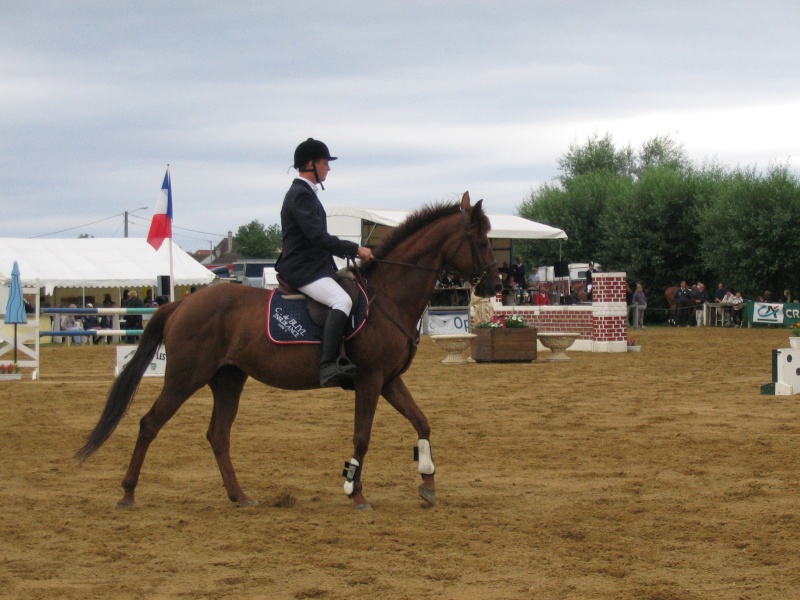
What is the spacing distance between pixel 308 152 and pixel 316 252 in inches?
31.0

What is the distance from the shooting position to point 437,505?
7.42 metres

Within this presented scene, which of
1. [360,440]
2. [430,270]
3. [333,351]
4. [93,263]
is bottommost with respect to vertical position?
[360,440]

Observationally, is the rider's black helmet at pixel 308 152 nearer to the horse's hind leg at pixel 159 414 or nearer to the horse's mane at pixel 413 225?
the horse's mane at pixel 413 225

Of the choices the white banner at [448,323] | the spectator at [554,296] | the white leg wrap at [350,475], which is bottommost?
the white leg wrap at [350,475]

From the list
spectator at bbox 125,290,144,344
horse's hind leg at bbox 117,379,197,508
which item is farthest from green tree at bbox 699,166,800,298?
horse's hind leg at bbox 117,379,197,508

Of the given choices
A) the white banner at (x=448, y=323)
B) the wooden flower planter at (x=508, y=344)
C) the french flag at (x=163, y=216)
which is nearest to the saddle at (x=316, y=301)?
the french flag at (x=163, y=216)

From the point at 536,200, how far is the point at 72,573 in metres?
55.7

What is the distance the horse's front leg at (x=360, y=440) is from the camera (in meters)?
7.34

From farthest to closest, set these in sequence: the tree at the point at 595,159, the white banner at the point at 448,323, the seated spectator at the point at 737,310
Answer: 1. the tree at the point at 595,159
2. the seated spectator at the point at 737,310
3. the white banner at the point at 448,323

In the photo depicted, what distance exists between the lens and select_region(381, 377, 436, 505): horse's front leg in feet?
24.4

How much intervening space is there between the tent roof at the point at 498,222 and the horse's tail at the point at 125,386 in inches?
917

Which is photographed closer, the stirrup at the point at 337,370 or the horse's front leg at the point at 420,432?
the stirrup at the point at 337,370

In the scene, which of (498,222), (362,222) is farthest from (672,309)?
(362,222)

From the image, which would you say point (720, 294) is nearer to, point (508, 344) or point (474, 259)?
point (508, 344)
